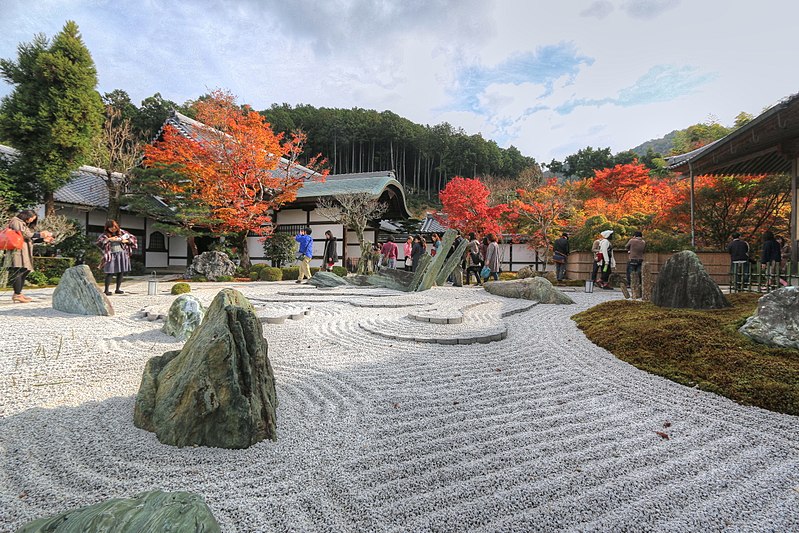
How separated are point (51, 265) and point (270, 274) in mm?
6428

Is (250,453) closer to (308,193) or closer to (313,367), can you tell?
(313,367)

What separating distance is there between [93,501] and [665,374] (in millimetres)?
4001

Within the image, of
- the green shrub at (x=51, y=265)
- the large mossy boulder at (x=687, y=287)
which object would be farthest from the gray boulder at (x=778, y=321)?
the green shrub at (x=51, y=265)

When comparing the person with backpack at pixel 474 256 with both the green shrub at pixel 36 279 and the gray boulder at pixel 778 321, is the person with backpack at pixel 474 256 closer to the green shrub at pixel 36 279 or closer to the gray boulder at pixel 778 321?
the gray boulder at pixel 778 321

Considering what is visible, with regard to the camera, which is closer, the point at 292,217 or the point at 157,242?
the point at 157,242

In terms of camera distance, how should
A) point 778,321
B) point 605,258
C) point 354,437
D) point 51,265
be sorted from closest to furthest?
point 354,437 → point 778,321 → point 605,258 → point 51,265

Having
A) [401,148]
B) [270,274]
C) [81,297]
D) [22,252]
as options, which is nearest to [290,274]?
[270,274]

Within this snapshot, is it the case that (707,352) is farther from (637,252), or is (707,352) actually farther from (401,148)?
(401,148)

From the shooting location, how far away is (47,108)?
11516 millimetres

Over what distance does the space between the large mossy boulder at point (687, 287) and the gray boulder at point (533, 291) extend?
2.59m

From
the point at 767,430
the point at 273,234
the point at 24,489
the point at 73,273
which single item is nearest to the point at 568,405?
the point at 767,430

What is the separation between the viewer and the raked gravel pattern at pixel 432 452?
1.51 m

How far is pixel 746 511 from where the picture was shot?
1.52 m

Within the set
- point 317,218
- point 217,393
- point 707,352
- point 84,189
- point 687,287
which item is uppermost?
point 84,189
